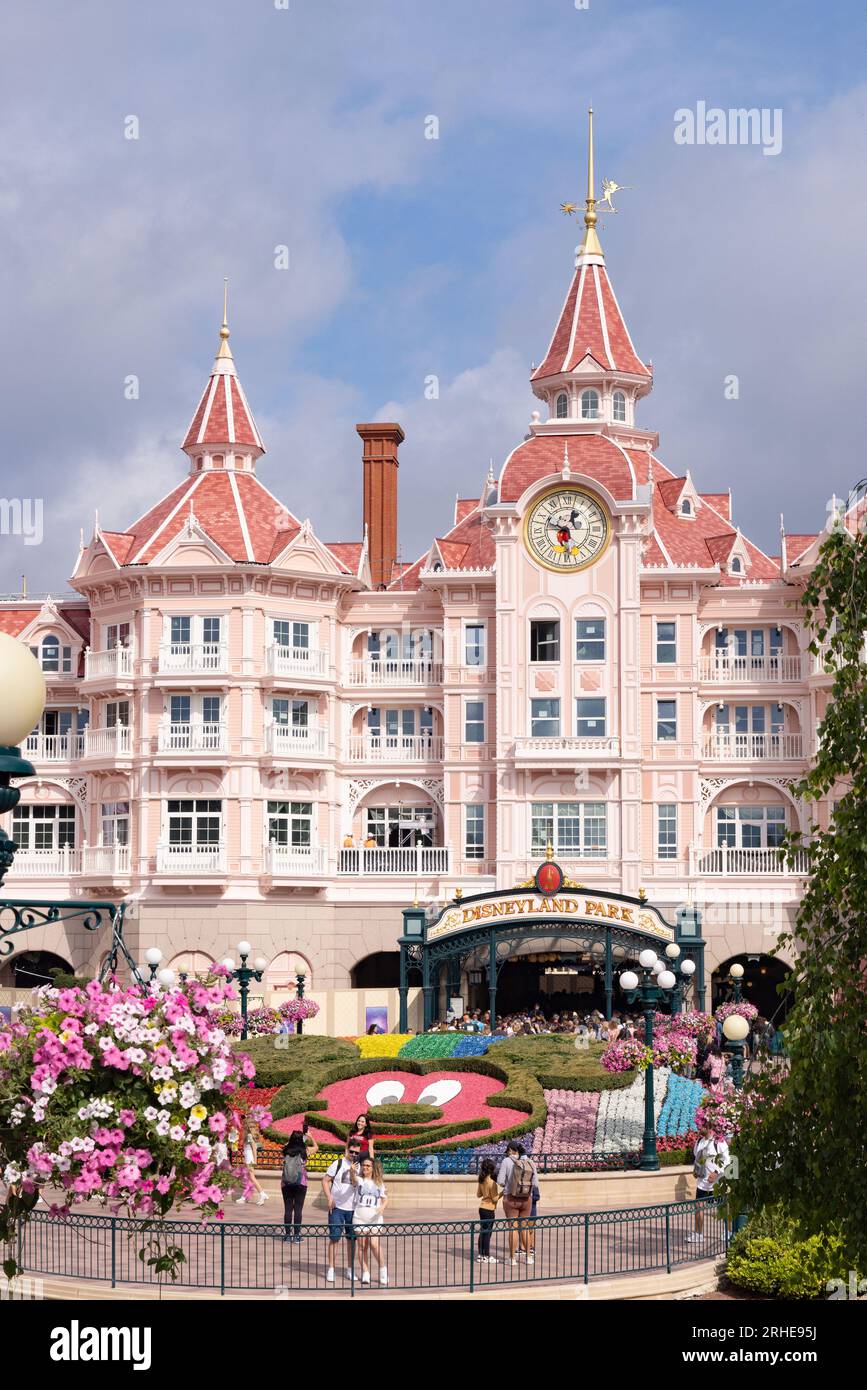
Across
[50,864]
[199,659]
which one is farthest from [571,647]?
[50,864]

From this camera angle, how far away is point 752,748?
197 ft

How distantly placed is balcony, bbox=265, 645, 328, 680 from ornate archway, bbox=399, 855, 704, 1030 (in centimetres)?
953

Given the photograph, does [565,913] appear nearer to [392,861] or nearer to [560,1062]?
[392,861]

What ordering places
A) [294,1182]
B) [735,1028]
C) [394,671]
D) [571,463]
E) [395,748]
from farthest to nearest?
[394,671], [395,748], [571,463], [735,1028], [294,1182]

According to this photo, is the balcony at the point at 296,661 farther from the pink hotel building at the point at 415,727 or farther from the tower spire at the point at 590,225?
the tower spire at the point at 590,225

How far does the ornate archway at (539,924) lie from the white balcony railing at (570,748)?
5372 mm

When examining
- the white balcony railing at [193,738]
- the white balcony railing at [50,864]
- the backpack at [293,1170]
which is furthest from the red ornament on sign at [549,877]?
the backpack at [293,1170]

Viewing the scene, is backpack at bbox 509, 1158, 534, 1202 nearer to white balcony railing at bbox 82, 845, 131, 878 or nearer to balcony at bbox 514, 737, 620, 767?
balcony at bbox 514, 737, 620, 767

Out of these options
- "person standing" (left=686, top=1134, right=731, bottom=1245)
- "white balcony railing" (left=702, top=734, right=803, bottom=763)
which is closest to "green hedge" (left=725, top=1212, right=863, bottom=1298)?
"person standing" (left=686, top=1134, right=731, bottom=1245)

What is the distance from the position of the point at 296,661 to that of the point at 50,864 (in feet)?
35.1

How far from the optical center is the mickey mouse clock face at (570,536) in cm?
5881

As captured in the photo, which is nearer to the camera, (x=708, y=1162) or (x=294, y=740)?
(x=708, y=1162)

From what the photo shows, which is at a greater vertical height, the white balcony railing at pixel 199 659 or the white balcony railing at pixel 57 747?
the white balcony railing at pixel 199 659

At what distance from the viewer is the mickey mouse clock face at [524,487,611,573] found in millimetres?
58812
